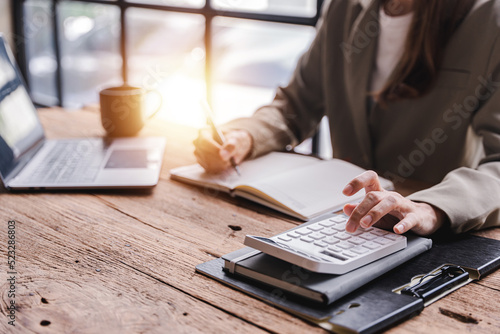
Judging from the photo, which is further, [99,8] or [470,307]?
[99,8]

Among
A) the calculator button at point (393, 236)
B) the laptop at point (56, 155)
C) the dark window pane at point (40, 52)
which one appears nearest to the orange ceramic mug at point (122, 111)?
the laptop at point (56, 155)

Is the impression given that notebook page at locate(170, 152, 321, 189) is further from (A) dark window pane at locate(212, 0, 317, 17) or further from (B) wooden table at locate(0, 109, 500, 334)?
(A) dark window pane at locate(212, 0, 317, 17)

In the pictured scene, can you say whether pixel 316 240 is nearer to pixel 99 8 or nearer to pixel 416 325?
pixel 416 325

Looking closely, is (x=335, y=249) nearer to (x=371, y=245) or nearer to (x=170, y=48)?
(x=371, y=245)

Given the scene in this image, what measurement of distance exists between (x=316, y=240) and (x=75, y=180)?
1.89ft

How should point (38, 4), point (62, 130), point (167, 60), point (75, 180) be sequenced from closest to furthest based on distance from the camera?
point (75, 180) < point (62, 130) < point (167, 60) < point (38, 4)

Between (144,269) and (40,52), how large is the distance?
2420 mm

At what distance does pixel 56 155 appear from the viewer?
49.4 inches

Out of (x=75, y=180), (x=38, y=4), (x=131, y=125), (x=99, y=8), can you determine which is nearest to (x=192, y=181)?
(x=75, y=180)

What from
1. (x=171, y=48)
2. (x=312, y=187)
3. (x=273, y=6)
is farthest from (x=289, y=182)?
(x=171, y=48)

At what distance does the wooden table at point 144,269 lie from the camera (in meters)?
0.62

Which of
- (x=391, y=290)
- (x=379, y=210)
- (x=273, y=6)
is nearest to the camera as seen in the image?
(x=391, y=290)

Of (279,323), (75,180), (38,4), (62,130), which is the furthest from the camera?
(38,4)

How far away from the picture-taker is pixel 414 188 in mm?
1114
